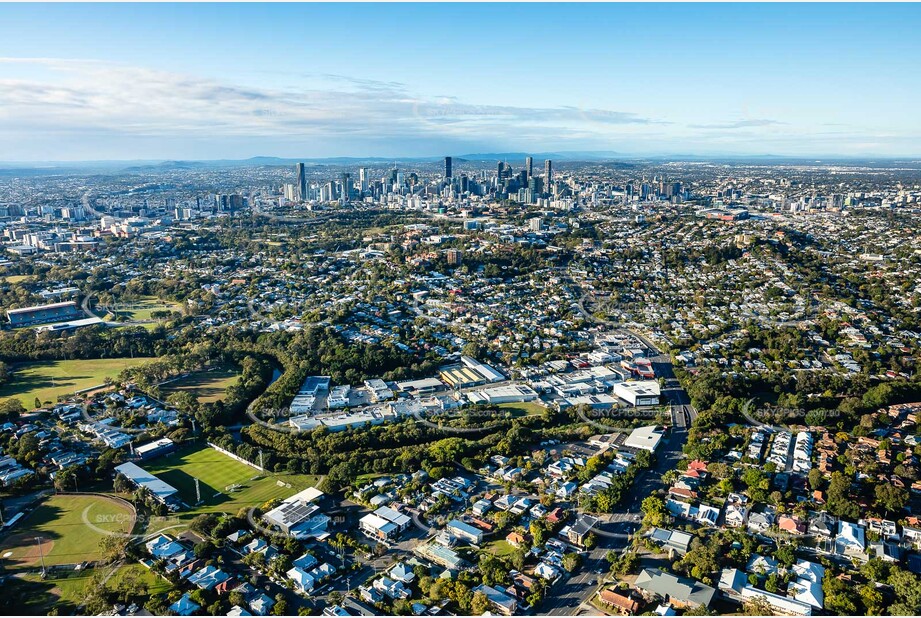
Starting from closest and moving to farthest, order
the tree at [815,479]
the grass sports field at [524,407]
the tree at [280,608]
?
1. the tree at [280,608]
2. the tree at [815,479]
3. the grass sports field at [524,407]

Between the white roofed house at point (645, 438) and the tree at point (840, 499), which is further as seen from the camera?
the white roofed house at point (645, 438)

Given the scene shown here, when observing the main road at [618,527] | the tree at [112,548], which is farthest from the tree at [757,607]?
the tree at [112,548]

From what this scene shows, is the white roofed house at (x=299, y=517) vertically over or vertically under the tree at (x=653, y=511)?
under

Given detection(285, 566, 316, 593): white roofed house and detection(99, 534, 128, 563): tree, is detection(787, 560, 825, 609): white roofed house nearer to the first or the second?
detection(285, 566, 316, 593): white roofed house

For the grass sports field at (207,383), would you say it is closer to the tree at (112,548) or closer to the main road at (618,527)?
the tree at (112,548)

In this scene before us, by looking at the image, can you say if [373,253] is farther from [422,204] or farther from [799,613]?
[799,613]

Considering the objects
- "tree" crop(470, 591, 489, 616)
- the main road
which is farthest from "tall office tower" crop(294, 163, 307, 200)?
"tree" crop(470, 591, 489, 616)
